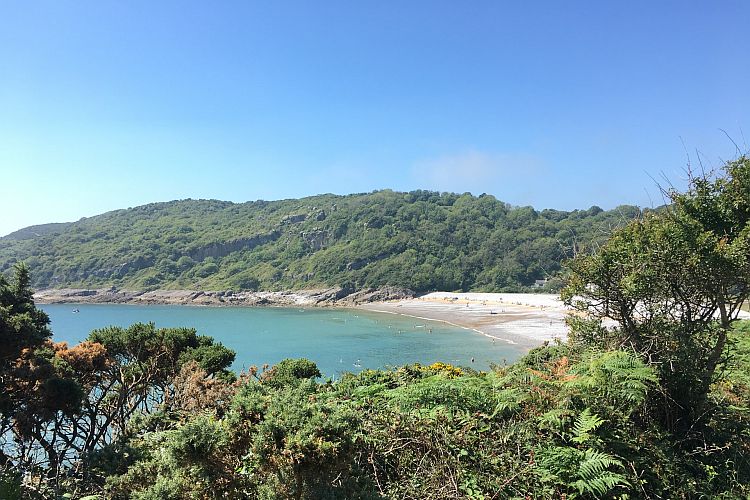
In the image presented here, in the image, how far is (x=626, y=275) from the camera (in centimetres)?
573

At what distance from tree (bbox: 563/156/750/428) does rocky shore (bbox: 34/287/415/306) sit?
283 ft

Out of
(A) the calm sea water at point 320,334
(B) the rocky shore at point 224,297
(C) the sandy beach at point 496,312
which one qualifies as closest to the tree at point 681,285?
(A) the calm sea water at point 320,334

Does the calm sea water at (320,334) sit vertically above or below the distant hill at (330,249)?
below

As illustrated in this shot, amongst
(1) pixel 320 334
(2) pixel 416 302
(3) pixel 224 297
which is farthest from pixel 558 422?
(3) pixel 224 297

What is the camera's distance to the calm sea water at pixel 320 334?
38969mm

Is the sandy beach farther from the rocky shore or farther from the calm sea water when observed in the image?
the rocky shore

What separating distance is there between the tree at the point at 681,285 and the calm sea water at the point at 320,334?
60.6 feet

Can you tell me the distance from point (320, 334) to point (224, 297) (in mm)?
51222

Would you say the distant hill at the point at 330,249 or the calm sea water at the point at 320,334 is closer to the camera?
the calm sea water at the point at 320,334

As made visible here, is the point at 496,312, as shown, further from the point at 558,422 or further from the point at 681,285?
the point at 558,422

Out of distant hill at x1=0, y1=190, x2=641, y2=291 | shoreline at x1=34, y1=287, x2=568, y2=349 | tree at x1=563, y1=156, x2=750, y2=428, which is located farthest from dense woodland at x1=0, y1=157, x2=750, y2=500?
distant hill at x1=0, y1=190, x2=641, y2=291

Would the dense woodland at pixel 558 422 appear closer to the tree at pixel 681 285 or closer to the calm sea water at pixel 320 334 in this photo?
the tree at pixel 681 285

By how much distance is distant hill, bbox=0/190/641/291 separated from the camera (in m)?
99.2

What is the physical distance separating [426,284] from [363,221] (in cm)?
4297
